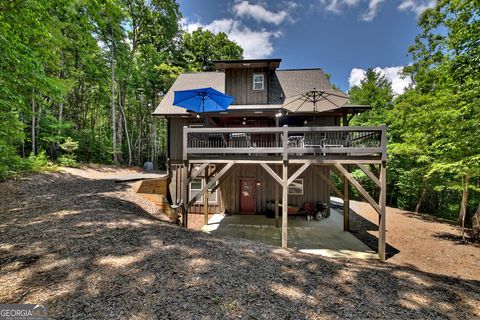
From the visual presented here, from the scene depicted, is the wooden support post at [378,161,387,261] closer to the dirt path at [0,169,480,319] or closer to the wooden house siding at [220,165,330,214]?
the dirt path at [0,169,480,319]

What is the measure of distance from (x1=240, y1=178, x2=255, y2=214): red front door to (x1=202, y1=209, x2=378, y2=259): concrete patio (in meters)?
0.53

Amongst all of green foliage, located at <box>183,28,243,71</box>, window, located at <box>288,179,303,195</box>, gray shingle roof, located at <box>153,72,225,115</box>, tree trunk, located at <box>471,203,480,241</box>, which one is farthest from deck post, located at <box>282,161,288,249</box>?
green foliage, located at <box>183,28,243,71</box>

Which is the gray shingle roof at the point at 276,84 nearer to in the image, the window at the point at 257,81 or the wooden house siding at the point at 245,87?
the wooden house siding at the point at 245,87

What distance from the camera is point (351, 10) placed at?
12.2 metres

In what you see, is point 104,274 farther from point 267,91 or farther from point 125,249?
point 267,91

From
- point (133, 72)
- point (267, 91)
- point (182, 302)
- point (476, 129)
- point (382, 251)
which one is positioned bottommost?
point (382, 251)

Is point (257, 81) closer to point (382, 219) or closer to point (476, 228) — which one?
point (382, 219)

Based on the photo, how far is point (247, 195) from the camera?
1131 cm

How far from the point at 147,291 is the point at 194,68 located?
2133cm

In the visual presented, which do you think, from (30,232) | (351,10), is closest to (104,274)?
(30,232)

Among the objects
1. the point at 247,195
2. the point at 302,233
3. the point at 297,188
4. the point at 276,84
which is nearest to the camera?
the point at 302,233

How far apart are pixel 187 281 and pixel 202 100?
6.89 meters

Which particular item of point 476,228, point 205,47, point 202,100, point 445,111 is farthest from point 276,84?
point 205,47

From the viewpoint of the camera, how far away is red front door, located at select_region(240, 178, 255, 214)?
36.9ft
